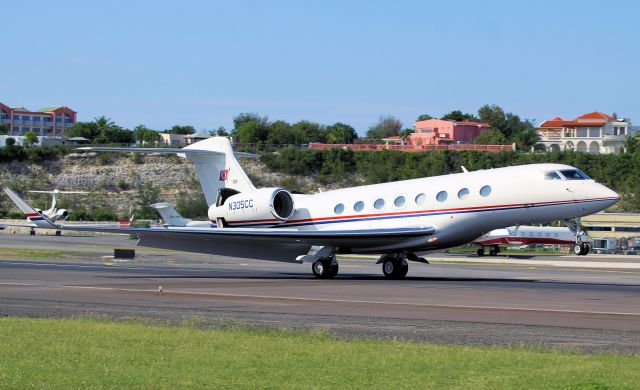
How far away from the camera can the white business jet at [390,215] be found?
94.8 feet

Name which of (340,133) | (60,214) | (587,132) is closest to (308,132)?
(340,133)

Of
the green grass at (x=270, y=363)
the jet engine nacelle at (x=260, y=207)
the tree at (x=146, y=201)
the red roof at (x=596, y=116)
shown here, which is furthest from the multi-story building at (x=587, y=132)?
the green grass at (x=270, y=363)

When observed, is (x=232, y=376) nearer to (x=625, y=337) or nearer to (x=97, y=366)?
(x=97, y=366)

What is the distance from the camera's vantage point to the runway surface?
15.3 m

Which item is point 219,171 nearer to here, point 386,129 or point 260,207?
point 260,207

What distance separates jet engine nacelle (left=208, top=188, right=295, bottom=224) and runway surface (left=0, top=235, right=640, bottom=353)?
6.94 feet

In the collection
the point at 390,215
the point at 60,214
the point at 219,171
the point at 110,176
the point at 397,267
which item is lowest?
the point at 397,267

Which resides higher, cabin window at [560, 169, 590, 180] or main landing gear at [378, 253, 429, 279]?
cabin window at [560, 169, 590, 180]

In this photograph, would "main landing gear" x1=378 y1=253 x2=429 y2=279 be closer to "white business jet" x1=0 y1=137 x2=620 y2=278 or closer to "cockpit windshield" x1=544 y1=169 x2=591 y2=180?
"white business jet" x1=0 y1=137 x2=620 y2=278

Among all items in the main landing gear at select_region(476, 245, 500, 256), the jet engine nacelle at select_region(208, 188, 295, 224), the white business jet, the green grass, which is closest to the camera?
the green grass

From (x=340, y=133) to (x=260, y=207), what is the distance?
13050 cm

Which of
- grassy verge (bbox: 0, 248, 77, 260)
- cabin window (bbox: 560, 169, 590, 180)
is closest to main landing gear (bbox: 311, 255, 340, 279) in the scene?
cabin window (bbox: 560, 169, 590, 180)

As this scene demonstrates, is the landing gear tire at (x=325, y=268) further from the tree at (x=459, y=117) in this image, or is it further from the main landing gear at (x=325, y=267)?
the tree at (x=459, y=117)

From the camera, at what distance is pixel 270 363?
11.3 meters
